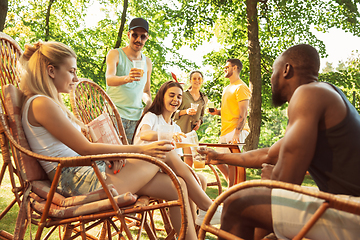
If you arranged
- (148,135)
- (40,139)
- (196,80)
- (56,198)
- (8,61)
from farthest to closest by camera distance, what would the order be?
(196,80), (148,135), (8,61), (40,139), (56,198)

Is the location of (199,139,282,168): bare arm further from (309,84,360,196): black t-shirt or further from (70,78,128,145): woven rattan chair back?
(70,78,128,145): woven rattan chair back

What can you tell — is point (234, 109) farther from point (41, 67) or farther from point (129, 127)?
point (41, 67)

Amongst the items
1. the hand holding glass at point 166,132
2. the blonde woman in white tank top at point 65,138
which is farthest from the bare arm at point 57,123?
the hand holding glass at point 166,132

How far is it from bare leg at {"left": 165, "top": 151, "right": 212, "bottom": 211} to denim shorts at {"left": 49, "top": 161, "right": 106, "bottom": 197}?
0.52m

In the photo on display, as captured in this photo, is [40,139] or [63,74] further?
[63,74]

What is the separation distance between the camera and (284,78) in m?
1.32

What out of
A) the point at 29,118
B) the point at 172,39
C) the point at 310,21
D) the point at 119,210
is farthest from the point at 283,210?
the point at 310,21

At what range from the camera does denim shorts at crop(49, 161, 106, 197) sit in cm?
149

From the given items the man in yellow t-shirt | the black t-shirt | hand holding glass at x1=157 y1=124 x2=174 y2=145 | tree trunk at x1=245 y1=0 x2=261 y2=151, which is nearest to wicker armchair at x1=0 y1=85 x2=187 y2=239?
hand holding glass at x1=157 y1=124 x2=174 y2=145

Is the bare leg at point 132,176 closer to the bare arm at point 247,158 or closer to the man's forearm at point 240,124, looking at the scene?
the bare arm at point 247,158

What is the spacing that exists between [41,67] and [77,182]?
26.1 inches

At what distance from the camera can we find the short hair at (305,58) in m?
1.27

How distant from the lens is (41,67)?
63.6 inches

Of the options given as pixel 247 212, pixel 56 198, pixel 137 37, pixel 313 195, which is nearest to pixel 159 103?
pixel 137 37
